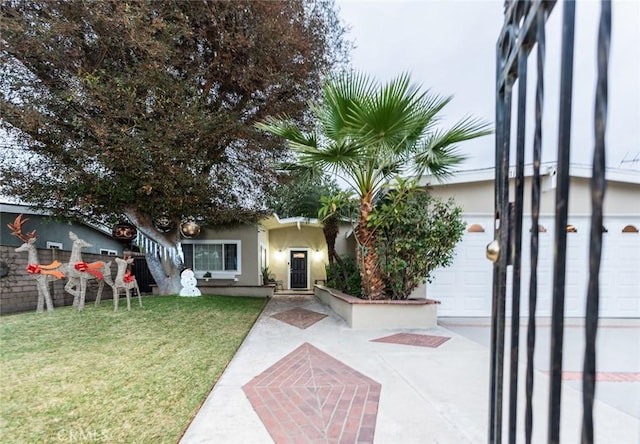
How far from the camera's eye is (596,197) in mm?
699

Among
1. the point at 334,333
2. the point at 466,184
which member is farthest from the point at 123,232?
the point at 466,184

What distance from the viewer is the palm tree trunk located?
19.5ft

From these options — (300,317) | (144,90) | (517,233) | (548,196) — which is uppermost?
(144,90)

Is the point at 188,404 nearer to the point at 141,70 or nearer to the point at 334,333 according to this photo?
the point at 334,333

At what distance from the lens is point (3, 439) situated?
7.42 feet

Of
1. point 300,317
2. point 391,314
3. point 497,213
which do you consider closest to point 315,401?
point 497,213

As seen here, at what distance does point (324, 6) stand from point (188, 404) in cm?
940

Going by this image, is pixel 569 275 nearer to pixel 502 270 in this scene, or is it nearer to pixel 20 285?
pixel 502 270

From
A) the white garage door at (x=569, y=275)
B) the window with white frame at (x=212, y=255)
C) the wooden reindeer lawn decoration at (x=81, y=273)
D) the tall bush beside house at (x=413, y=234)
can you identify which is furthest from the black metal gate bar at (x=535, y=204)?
the window with white frame at (x=212, y=255)

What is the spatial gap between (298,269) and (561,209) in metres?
14.2

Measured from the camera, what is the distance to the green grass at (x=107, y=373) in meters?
2.44

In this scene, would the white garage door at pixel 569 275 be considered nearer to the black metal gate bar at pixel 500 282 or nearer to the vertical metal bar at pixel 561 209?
the black metal gate bar at pixel 500 282

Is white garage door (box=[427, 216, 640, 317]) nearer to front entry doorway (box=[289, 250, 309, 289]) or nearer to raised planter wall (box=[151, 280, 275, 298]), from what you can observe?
raised planter wall (box=[151, 280, 275, 298])

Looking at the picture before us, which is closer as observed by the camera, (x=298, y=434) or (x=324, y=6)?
(x=298, y=434)
